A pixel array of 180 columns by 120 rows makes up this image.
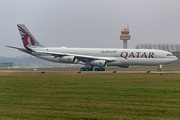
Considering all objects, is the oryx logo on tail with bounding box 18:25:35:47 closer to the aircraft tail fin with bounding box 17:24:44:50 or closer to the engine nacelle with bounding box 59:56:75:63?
the aircraft tail fin with bounding box 17:24:44:50

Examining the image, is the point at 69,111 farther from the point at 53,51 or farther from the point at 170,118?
the point at 53,51

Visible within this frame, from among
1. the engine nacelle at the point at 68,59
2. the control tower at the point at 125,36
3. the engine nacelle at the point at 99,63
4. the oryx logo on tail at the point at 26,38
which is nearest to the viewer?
the engine nacelle at the point at 99,63

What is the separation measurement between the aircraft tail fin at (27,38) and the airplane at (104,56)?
4.31 feet

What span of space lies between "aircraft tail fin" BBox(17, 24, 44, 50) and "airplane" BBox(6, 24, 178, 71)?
131 cm

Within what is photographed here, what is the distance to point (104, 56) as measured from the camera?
50969 millimetres

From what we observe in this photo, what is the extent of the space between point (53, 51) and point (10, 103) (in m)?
38.5

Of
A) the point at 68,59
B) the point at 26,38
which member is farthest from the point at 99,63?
the point at 26,38

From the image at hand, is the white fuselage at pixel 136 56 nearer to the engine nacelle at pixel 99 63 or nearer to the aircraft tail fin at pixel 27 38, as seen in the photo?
the engine nacelle at pixel 99 63

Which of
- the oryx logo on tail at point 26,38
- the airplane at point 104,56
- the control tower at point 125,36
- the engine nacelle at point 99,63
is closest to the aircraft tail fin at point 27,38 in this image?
the oryx logo on tail at point 26,38

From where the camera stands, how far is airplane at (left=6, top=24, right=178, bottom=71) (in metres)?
48.8

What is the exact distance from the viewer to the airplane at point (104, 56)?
4884 centimetres

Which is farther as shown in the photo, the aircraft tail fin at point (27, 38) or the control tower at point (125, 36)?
the control tower at point (125, 36)

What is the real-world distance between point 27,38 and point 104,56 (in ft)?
51.5

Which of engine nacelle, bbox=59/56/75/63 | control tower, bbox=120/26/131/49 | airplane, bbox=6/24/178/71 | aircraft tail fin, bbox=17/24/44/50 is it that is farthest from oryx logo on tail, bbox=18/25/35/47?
control tower, bbox=120/26/131/49
